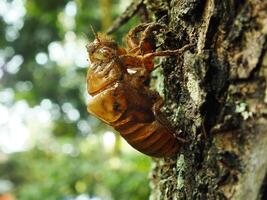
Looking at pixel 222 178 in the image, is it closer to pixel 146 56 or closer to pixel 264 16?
pixel 264 16

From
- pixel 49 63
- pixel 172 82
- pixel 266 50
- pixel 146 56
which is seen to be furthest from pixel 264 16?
pixel 49 63

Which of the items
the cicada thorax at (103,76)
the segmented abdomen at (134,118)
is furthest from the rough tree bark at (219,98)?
the cicada thorax at (103,76)

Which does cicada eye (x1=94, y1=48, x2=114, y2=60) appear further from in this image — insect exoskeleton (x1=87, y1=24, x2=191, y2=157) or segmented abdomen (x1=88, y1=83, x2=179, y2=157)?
segmented abdomen (x1=88, y1=83, x2=179, y2=157)

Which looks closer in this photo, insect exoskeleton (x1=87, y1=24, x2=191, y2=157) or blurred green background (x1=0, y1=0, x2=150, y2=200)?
insect exoskeleton (x1=87, y1=24, x2=191, y2=157)

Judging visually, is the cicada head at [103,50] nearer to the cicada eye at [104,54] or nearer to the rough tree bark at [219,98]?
the cicada eye at [104,54]

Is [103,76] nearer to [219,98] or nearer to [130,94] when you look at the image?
[130,94]

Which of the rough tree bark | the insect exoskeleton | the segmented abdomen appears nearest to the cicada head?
the insect exoskeleton
